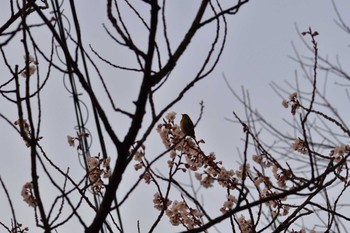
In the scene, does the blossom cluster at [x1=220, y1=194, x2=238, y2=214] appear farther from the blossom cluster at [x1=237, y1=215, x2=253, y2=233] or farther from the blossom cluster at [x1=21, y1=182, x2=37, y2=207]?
the blossom cluster at [x1=21, y1=182, x2=37, y2=207]

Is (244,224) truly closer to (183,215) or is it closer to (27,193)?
(183,215)

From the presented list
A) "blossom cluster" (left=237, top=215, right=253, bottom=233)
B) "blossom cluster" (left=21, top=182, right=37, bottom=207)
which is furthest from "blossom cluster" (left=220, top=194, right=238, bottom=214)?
"blossom cluster" (left=21, top=182, right=37, bottom=207)

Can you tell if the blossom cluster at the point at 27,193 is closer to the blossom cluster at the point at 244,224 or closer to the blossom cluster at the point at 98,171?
the blossom cluster at the point at 98,171

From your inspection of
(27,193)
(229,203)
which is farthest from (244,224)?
(27,193)

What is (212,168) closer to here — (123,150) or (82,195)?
(82,195)

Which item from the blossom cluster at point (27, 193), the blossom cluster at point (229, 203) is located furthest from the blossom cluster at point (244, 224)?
the blossom cluster at point (27, 193)

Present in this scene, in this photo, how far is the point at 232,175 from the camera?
3064 millimetres

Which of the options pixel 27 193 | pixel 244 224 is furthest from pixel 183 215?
pixel 27 193

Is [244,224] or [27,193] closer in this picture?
[27,193]

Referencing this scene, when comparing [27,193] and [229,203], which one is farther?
[229,203]

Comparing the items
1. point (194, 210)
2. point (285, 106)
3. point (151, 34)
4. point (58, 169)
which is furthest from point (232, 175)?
point (151, 34)

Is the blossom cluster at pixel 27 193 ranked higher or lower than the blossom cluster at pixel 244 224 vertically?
lower

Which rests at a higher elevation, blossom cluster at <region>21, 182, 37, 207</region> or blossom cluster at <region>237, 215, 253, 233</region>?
blossom cluster at <region>237, 215, 253, 233</region>

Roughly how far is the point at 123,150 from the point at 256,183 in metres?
1.74
